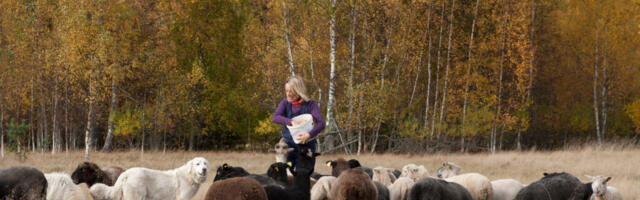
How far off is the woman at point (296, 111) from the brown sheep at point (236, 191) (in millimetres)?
1834

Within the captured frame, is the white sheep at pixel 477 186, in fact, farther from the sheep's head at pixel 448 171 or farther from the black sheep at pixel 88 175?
the black sheep at pixel 88 175

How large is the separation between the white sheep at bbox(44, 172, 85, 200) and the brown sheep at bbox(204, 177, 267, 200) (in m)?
2.78

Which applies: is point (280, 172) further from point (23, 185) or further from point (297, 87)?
point (23, 185)

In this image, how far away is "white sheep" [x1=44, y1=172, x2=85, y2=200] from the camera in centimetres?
913

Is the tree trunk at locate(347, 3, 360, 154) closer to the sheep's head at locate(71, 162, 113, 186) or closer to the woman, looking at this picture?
the sheep's head at locate(71, 162, 113, 186)

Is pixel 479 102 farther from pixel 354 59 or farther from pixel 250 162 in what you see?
pixel 250 162

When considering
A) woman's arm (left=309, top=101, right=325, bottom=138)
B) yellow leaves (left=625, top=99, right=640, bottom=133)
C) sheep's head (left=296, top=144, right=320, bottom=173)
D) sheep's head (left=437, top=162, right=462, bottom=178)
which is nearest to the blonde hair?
woman's arm (left=309, top=101, right=325, bottom=138)

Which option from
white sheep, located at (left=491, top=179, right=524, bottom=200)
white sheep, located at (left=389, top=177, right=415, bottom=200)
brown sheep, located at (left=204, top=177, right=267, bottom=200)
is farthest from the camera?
white sheep, located at (left=491, top=179, right=524, bottom=200)

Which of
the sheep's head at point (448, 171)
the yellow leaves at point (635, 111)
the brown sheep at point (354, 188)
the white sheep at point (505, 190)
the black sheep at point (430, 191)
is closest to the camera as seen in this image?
the brown sheep at point (354, 188)

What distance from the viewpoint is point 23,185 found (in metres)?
9.04

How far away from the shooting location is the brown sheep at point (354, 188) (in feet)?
28.1

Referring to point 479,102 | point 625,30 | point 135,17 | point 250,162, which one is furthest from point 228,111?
point 625,30

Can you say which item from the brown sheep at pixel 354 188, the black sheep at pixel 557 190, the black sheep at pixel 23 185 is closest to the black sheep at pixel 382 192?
the brown sheep at pixel 354 188

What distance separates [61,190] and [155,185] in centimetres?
130
